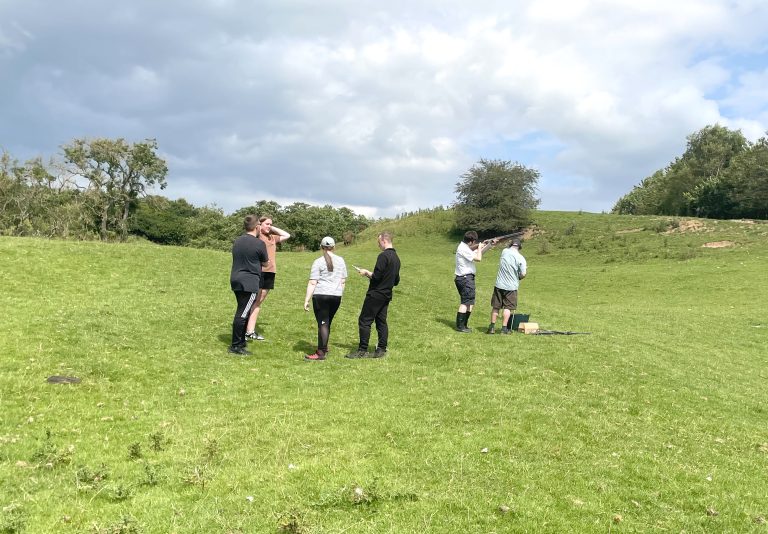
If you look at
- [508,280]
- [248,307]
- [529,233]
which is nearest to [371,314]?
[248,307]

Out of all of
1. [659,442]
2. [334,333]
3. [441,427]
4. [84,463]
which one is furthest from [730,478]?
[334,333]

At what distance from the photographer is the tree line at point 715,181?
181ft

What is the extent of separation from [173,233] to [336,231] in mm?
34476

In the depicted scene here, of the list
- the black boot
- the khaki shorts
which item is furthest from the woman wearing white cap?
the khaki shorts

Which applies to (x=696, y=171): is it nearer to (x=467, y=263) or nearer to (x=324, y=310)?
(x=467, y=263)

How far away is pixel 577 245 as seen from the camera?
1687 inches

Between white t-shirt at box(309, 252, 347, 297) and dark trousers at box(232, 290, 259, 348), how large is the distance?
1.19m

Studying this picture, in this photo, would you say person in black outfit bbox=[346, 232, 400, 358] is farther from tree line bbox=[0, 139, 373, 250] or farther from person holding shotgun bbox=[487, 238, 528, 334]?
tree line bbox=[0, 139, 373, 250]

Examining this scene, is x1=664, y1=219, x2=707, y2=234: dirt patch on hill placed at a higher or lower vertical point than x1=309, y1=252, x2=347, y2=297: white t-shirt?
higher

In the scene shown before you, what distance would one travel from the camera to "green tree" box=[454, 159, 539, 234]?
48.1 m

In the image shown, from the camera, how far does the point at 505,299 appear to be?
1298 centimetres

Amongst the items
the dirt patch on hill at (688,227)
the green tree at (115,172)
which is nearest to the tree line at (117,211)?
the green tree at (115,172)

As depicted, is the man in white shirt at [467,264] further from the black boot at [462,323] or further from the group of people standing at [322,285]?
the group of people standing at [322,285]

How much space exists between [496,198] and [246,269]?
4164 cm
